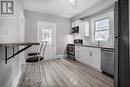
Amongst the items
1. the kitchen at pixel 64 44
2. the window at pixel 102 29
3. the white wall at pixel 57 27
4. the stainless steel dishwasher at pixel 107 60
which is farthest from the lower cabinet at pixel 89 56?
the white wall at pixel 57 27

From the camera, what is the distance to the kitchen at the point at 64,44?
1.69m

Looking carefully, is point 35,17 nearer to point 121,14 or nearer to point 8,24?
point 8,24

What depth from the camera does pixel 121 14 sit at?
1650 millimetres

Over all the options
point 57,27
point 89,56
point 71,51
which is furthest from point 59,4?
point 71,51

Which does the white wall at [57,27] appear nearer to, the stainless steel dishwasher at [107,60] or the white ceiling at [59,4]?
the white ceiling at [59,4]

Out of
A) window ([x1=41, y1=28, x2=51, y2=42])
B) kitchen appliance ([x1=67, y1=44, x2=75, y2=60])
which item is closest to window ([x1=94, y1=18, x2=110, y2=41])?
kitchen appliance ([x1=67, y1=44, x2=75, y2=60])

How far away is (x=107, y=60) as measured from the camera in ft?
10.3

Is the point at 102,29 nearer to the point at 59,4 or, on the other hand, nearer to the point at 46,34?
the point at 59,4

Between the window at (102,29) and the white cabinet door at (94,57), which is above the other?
the window at (102,29)

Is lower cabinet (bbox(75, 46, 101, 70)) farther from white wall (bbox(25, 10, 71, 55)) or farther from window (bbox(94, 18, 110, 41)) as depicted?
white wall (bbox(25, 10, 71, 55))

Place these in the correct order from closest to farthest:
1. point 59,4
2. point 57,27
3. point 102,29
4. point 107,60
→ point 107,60 < point 59,4 < point 102,29 < point 57,27

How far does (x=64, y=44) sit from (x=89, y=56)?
96.9 inches

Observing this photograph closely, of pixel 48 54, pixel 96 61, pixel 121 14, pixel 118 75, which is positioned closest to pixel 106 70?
pixel 96 61

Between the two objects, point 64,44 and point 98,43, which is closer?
point 98,43
